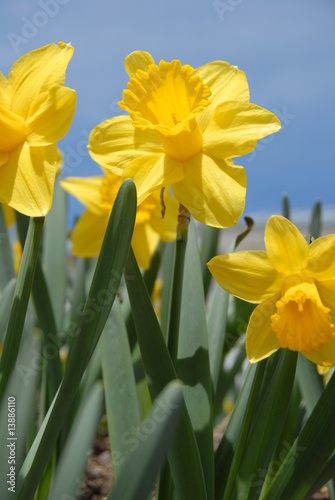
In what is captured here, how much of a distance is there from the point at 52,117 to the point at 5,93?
5.1 inches

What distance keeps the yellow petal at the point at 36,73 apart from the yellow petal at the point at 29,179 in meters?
0.07

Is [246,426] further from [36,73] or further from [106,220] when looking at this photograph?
[106,220]

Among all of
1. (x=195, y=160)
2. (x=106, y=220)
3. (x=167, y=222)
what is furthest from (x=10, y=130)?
(x=106, y=220)

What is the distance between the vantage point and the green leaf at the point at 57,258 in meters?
1.79

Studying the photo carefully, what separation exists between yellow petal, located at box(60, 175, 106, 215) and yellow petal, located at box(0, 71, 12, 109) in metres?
0.72

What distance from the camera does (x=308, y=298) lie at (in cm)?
87

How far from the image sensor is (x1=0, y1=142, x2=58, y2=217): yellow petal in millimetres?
Result: 848

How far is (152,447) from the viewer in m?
0.58

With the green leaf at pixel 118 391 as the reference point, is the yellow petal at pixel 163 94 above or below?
above

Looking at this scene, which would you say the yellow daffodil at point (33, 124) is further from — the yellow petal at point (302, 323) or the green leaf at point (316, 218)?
the green leaf at point (316, 218)

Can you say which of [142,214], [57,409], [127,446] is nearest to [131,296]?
[57,409]

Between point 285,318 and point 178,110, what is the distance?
1.35 ft

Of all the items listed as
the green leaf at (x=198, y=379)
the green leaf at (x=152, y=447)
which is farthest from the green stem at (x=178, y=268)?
the green leaf at (x=152, y=447)

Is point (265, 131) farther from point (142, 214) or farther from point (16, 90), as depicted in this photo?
point (142, 214)
